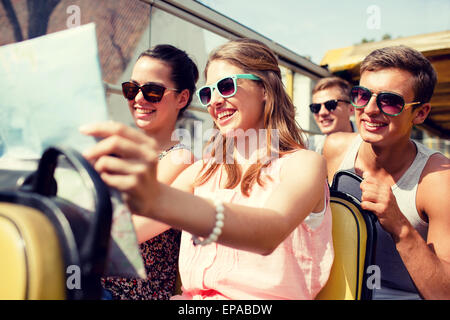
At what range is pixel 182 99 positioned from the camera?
202 centimetres

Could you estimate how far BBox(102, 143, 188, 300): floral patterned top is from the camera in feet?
5.26

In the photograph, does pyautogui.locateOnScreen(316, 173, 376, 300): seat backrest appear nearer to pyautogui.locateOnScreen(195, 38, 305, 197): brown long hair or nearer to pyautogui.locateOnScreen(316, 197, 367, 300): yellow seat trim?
pyautogui.locateOnScreen(316, 197, 367, 300): yellow seat trim

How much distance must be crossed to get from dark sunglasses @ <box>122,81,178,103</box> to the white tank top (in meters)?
1.21

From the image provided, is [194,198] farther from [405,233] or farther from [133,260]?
[405,233]

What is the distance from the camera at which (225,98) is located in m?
1.50

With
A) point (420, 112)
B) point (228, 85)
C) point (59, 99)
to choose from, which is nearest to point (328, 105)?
point (420, 112)

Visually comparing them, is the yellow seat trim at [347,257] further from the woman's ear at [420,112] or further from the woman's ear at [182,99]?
the woman's ear at [182,99]

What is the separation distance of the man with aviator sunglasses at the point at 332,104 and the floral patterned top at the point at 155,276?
98.3 inches

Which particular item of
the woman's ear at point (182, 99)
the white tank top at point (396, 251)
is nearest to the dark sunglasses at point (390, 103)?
the white tank top at point (396, 251)

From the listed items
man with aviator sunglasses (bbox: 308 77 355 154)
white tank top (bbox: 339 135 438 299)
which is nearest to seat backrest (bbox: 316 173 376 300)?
white tank top (bbox: 339 135 438 299)

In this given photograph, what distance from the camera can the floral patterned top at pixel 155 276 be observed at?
1604mm
